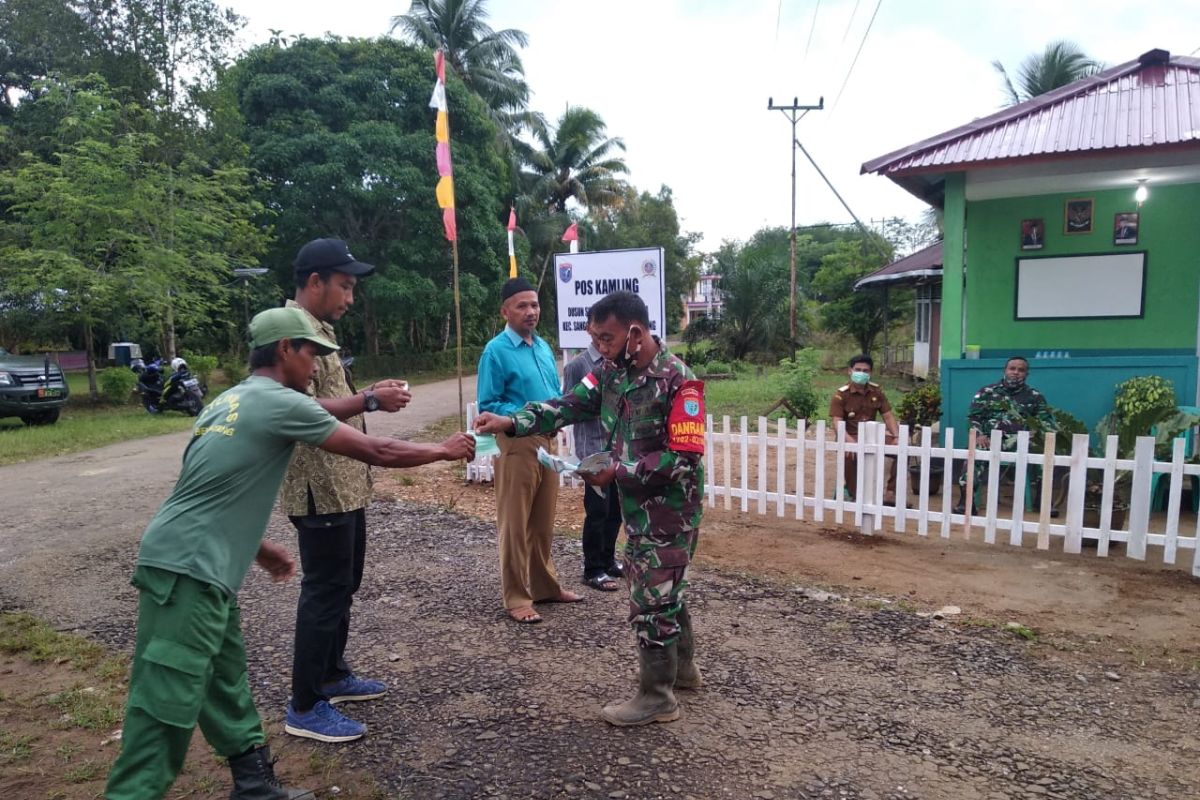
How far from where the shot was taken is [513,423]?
10.3 feet

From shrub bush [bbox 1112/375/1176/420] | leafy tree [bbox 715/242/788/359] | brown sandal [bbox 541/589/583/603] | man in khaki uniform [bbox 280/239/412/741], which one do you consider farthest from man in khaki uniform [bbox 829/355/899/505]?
leafy tree [bbox 715/242/788/359]

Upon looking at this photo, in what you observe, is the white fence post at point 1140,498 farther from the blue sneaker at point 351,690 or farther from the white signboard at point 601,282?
the blue sneaker at point 351,690

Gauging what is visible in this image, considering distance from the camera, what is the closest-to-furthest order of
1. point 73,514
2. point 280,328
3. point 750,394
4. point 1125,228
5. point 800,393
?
point 280,328
point 73,514
point 1125,228
point 800,393
point 750,394

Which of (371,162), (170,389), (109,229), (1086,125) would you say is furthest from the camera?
(371,162)

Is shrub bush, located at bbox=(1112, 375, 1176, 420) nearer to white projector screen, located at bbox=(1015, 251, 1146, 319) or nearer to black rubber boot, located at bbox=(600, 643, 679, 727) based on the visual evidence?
white projector screen, located at bbox=(1015, 251, 1146, 319)

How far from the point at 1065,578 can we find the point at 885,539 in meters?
1.22

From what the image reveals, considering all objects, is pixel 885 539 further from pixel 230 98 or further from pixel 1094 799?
pixel 230 98

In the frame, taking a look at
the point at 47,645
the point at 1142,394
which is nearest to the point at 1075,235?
the point at 1142,394

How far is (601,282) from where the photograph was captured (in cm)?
624

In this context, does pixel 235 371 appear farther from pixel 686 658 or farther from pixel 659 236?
pixel 659 236

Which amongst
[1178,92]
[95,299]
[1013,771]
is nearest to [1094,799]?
[1013,771]

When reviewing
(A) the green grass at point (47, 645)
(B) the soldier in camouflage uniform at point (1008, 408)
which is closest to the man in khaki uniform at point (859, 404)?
(B) the soldier in camouflage uniform at point (1008, 408)

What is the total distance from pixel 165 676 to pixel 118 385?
1626 centimetres

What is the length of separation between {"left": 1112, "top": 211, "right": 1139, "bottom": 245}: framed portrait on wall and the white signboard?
5.04 m
